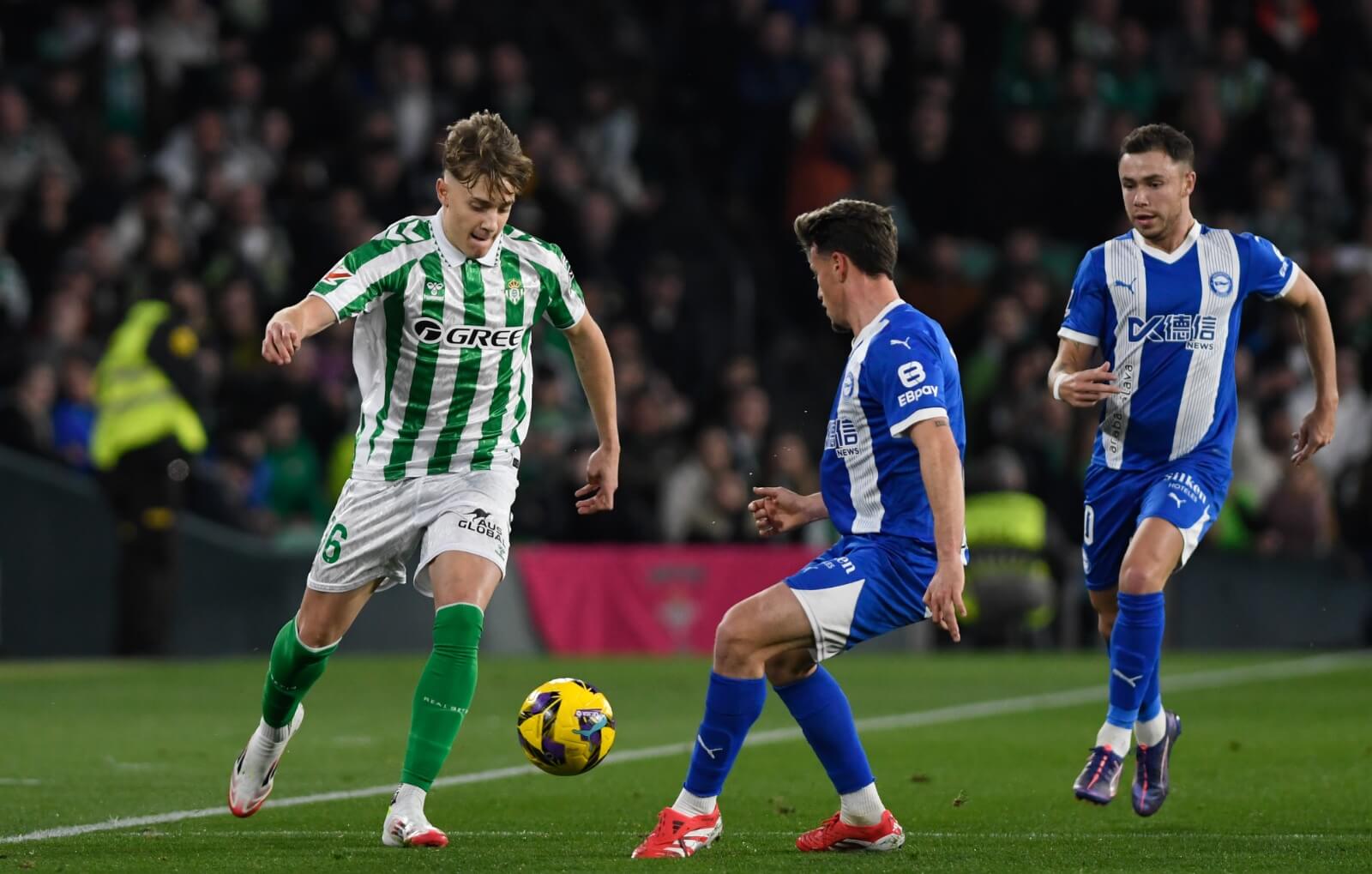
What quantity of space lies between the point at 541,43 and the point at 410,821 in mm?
15773

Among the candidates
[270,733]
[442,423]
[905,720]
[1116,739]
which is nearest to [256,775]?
[270,733]

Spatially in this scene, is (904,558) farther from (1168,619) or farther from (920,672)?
(1168,619)

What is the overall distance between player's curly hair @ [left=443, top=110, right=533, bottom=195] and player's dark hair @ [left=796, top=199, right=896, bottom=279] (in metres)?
0.93

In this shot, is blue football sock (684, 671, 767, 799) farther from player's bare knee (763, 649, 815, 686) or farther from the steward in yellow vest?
the steward in yellow vest

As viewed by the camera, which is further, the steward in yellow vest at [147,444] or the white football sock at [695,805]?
the steward in yellow vest at [147,444]

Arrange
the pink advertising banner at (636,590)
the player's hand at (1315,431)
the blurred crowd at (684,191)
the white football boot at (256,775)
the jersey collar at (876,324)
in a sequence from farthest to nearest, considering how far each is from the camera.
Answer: the blurred crowd at (684,191) → the pink advertising banner at (636,590) → the player's hand at (1315,431) → the white football boot at (256,775) → the jersey collar at (876,324)

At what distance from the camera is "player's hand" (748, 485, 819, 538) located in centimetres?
668

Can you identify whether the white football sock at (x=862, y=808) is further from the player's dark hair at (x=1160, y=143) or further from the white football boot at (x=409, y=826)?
the player's dark hair at (x=1160, y=143)

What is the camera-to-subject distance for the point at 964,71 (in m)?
20.3

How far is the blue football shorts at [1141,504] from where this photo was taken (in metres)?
7.51

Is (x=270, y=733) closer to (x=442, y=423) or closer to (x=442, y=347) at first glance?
(x=442, y=423)

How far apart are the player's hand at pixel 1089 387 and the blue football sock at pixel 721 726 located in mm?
1565

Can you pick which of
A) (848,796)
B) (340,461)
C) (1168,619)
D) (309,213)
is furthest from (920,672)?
(848,796)

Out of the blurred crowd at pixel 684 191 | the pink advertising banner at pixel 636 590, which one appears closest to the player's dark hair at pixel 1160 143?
the blurred crowd at pixel 684 191
